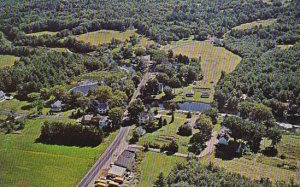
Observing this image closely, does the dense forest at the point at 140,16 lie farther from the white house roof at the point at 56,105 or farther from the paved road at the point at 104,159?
the paved road at the point at 104,159

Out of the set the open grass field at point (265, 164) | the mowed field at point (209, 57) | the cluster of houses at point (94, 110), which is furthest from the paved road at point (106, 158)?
the mowed field at point (209, 57)

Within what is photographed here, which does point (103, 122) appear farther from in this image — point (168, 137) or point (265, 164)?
point (265, 164)

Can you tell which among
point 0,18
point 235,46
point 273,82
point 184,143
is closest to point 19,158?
point 184,143

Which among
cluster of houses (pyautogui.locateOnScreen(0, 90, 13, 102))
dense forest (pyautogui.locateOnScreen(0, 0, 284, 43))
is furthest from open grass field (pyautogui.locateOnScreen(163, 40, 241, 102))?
cluster of houses (pyautogui.locateOnScreen(0, 90, 13, 102))

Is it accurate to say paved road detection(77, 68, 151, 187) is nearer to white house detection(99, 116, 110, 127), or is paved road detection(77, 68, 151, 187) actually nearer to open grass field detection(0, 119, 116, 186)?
open grass field detection(0, 119, 116, 186)

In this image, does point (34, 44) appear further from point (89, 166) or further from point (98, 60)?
point (89, 166)

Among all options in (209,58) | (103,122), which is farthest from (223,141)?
(209,58)
